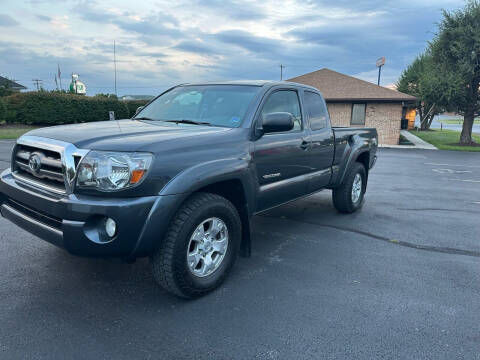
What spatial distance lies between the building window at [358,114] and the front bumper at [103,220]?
23540mm

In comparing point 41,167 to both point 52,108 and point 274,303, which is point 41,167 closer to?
point 274,303

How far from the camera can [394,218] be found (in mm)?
5977

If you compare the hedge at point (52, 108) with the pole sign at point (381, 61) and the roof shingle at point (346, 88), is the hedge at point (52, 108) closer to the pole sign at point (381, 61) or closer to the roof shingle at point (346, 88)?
the roof shingle at point (346, 88)

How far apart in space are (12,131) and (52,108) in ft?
11.7

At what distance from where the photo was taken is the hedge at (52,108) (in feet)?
78.0

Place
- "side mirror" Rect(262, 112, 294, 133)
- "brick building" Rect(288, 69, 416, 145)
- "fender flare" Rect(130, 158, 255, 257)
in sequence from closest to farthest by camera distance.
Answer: "fender flare" Rect(130, 158, 255, 257) < "side mirror" Rect(262, 112, 294, 133) < "brick building" Rect(288, 69, 416, 145)

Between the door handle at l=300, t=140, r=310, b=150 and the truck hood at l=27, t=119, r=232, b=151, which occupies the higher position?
the truck hood at l=27, t=119, r=232, b=151

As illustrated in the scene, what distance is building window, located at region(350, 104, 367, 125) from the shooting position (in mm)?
24381

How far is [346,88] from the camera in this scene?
2550 cm

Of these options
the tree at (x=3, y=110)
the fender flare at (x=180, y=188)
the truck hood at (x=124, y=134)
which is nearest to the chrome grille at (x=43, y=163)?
the truck hood at (x=124, y=134)

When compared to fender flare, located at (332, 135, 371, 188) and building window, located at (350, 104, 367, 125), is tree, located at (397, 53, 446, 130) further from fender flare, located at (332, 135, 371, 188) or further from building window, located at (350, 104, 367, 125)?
fender flare, located at (332, 135, 371, 188)

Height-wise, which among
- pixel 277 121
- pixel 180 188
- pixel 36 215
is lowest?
pixel 36 215

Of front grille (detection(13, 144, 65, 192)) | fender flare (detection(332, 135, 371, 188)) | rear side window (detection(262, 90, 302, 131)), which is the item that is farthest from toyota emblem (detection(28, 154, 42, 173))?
fender flare (detection(332, 135, 371, 188))

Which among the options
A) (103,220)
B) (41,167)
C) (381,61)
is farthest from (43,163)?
(381,61)
